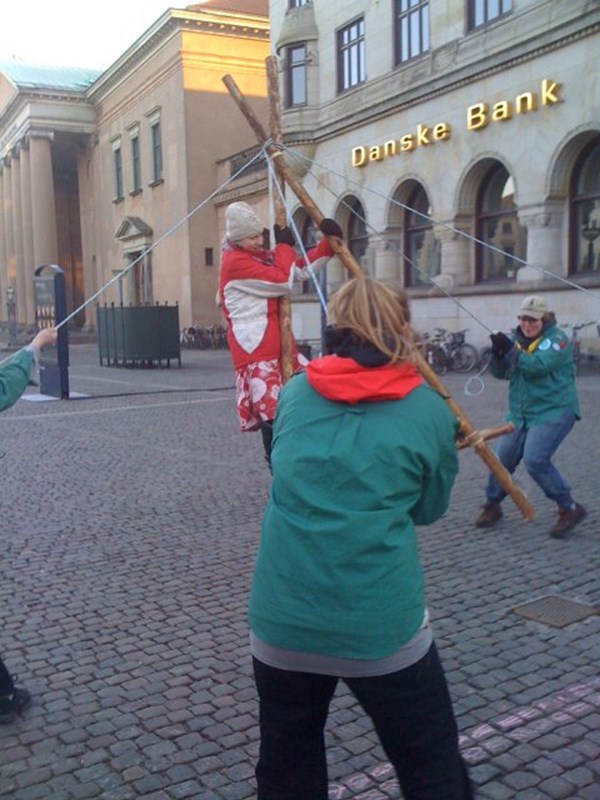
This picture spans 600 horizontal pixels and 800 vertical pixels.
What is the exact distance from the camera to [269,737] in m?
2.23

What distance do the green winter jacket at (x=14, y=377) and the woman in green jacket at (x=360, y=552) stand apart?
5.05 feet

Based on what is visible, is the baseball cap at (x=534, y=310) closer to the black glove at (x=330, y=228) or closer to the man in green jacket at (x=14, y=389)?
the black glove at (x=330, y=228)

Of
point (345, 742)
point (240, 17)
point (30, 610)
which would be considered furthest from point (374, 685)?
point (240, 17)

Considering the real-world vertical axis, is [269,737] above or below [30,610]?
above

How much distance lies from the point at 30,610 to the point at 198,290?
32.3 metres

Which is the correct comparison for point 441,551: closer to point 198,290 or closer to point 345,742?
point 345,742

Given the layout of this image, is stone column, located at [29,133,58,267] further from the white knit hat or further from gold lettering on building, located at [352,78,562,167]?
the white knit hat

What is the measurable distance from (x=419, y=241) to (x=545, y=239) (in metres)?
5.54

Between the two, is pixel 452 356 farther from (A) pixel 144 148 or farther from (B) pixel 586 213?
(A) pixel 144 148

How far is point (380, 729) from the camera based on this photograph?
2.15 metres

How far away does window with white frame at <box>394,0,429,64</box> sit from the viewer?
874 inches

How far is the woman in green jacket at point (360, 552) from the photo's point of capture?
206 centimetres

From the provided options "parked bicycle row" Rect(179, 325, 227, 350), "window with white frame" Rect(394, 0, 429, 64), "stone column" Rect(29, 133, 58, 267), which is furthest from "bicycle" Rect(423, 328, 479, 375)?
"stone column" Rect(29, 133, 58, 267)

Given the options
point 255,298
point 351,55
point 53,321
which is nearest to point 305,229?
point 351,55
